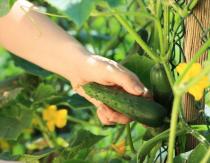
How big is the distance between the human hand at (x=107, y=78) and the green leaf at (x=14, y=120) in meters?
0.27

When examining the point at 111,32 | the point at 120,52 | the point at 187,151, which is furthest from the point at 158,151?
the point at 111,32

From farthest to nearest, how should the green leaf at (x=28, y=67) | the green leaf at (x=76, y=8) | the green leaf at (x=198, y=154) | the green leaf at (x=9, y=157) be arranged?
the green leaf at (x=28, y=67) < the green leaf at (x=9, y=157) < the green leaf at (x=198, y=154) < the green leaf at (x=76, y=8)

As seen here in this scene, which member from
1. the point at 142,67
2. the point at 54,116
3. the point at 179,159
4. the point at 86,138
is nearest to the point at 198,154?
the point at 179,159

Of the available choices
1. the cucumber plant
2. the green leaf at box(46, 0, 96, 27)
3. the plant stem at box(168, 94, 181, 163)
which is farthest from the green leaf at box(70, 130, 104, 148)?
the green leaf at box(46, 0, 96, 27)

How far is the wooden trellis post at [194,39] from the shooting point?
1055mm

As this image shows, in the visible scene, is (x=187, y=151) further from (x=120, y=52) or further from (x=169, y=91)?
(x=120, y=52)

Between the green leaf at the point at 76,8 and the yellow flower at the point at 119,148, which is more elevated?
the green leaf at the point at 76,8

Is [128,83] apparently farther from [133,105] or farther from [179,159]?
[179,159]

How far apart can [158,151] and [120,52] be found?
0.80 meters

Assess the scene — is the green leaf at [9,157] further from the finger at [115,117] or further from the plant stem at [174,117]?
the plant stem at [174,117]

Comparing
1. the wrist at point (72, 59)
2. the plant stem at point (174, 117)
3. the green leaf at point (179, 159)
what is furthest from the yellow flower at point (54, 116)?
the plant stem at point (174, 117)

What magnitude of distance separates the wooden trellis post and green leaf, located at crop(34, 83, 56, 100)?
51 centimetres

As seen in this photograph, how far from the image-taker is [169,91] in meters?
1.07

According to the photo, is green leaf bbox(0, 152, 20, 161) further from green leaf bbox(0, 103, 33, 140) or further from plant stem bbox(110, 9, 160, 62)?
plant stem bbox(110, 9, 160, 62)
